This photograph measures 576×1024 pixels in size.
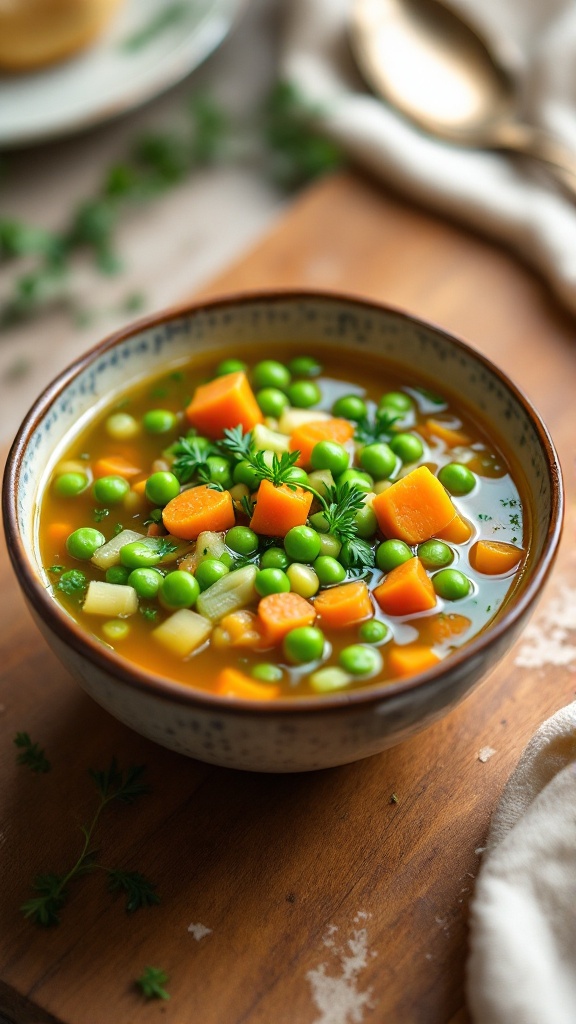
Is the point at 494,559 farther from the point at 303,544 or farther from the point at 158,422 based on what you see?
the point at 158,422

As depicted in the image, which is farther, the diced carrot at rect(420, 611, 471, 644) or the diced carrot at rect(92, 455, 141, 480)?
the diced carrot at rect(92, 455, 141, 480)

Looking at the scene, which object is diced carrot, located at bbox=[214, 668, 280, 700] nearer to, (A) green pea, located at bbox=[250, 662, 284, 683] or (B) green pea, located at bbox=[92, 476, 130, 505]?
(A) green pea, located at bbox=[250, 662, 284, 683]

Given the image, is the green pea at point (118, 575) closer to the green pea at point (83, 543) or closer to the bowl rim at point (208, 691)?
the green pea at point (83, 543)

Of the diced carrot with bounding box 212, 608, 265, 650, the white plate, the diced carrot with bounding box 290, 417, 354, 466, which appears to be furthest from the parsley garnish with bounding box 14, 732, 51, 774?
the white plate

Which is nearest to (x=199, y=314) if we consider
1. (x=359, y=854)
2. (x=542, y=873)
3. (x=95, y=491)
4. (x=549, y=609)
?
(x=95, y=491)

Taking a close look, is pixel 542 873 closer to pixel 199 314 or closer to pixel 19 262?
pixel 199 314

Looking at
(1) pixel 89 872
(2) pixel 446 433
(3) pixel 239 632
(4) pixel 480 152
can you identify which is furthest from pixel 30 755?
(4) pixel 480 152
